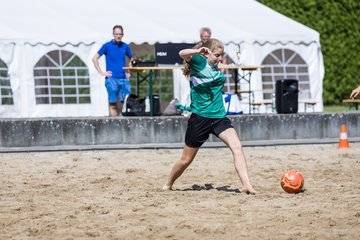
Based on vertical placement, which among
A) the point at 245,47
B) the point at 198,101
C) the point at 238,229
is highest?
the point at 245,47

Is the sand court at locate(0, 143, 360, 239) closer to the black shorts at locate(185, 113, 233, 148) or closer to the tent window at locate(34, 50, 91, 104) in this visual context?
the black shorts at locate(185, 113, 233, 148)

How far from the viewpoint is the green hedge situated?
25516mm

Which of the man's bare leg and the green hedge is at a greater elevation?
the green hedge

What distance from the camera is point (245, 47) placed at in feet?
63.2

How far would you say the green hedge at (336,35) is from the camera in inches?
1005

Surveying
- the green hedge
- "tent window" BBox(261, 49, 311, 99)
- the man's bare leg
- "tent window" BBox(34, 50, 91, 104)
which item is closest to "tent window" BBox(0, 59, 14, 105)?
"tent window" BBox(34, 50, 91, 104)

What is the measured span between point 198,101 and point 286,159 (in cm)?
389

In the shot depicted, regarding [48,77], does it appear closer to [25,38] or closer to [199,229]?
[25,38]

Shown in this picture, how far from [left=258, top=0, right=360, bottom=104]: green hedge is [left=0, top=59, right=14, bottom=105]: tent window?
9.52 metres

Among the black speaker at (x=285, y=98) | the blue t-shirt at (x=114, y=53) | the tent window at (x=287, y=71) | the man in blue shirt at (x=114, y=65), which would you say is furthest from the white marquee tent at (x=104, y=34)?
the black speaker at (x=285, y=98)

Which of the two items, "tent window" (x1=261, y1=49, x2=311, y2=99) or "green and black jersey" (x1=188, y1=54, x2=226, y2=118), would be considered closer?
"green and black jersey" (x1=188, y1=54, x2=226, y2=118)

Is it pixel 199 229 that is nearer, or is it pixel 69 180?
pixel 199 229

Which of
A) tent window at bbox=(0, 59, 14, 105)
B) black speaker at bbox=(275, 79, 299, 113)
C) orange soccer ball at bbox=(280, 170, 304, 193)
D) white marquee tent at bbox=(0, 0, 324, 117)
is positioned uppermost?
white marquee tent at bbox=(0, 0, 324, 117)

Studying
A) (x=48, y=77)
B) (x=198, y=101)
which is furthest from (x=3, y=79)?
(x=198, y=101)
